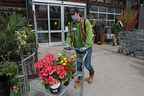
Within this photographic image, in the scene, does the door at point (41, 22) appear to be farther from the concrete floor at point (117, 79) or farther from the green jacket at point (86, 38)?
the green jacket at point (86, 38)

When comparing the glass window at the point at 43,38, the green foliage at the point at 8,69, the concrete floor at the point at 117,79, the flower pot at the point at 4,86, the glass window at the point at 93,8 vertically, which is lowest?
the concrete floor at the point at 117,79

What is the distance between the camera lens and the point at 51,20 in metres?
13.8

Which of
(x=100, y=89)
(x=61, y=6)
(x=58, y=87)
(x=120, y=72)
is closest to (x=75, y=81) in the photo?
(x=58, y=87)

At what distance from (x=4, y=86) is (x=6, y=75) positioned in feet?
0.76

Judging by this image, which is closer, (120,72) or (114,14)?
(120,72)

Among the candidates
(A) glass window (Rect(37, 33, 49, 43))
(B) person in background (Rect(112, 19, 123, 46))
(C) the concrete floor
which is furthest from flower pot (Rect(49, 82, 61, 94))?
(B) person in background (Rect(112, 19, 123, 46))

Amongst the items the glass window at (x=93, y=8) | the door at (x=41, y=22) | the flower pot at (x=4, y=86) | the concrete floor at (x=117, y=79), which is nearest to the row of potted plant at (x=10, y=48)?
the flower pot at (x=4, y=86)

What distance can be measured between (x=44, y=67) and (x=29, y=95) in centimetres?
111

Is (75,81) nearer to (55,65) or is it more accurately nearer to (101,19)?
(55,65)

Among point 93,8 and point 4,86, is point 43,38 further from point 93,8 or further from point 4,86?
point 4,86

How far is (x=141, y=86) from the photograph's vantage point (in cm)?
591

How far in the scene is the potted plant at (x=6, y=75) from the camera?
4164 mm

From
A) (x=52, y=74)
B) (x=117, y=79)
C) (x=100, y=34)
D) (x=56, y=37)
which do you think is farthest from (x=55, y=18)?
(x=52, y=74)

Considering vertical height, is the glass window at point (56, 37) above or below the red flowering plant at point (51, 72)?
above
